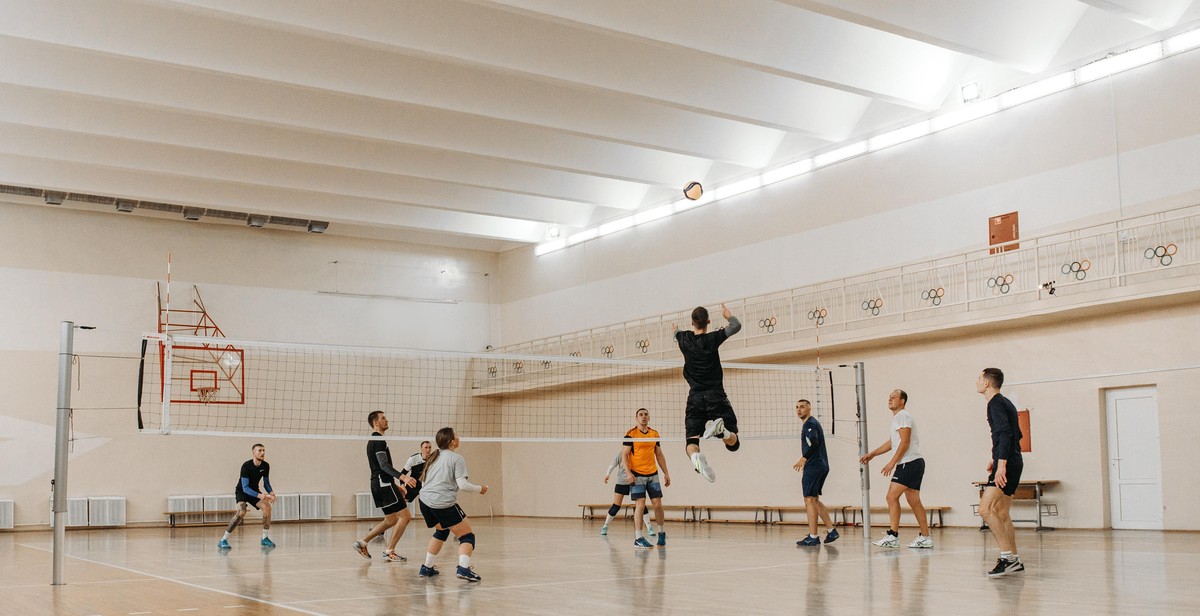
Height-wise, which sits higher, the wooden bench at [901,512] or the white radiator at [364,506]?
the wooden bench at [901,512]

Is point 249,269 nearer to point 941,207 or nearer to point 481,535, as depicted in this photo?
point 481,535

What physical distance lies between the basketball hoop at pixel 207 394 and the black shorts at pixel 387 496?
13107 mm

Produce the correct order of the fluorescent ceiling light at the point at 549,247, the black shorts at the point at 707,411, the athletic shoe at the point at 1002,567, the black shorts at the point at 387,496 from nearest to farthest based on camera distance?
1. the athletic shoe at the point at 1002,567
2. the black shorts at the point at 707,411
3. the black shorts at the point at 387,496
4. the fluorescent ceiling light at the point at 549,247

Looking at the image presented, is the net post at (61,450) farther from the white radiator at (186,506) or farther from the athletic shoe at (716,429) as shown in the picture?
the white radiator at (186,506)

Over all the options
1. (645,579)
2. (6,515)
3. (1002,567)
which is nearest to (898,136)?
(1002,567)

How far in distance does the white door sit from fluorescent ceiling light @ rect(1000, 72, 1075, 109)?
5249 mm

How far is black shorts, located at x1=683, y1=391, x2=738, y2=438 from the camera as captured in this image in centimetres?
1012

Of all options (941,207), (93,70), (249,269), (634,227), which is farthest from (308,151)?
(941,207)

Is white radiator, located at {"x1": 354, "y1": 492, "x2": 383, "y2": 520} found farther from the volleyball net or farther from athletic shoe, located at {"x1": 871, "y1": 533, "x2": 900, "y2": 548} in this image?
athletic shoe, located at {"x1": 871, "y1": 533, "x2": 900, "y2": 548}

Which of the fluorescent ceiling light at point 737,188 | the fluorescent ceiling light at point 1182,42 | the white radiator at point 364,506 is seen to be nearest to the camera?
the fluorescent ceiling light at point 1182,42

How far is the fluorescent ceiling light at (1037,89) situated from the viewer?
17.0 meters

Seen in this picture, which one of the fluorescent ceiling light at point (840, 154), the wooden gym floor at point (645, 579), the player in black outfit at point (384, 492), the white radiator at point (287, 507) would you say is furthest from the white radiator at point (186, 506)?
the fluorescent ceiling light at point (840, 154)

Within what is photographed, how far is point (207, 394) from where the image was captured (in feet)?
78.6

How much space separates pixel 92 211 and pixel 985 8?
2036cm
